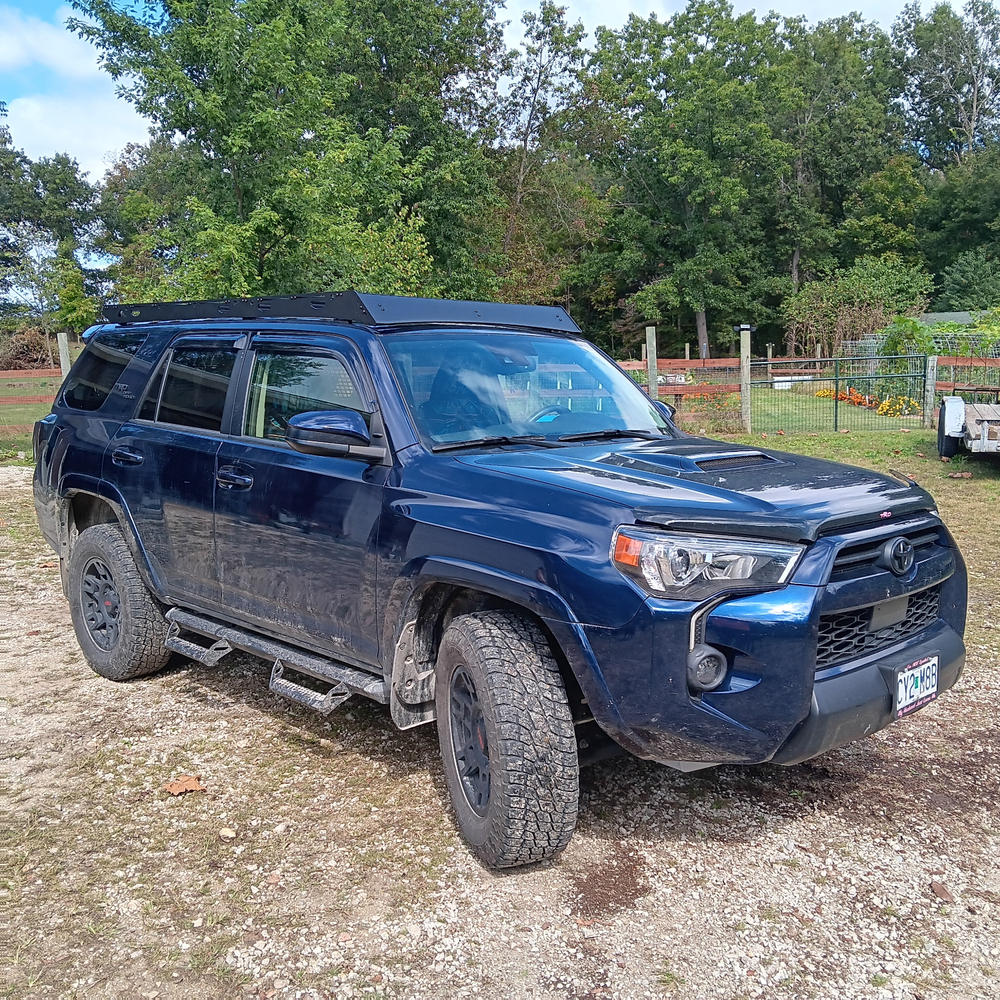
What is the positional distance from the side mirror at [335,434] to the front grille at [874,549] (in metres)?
1.75

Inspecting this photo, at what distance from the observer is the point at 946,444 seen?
→ 41.1ft

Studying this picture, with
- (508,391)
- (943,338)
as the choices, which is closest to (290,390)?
(508,391)

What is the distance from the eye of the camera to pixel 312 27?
12.9 metres

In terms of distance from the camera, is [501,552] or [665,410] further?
[665,410]

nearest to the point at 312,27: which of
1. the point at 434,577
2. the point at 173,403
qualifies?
the point at 173,403

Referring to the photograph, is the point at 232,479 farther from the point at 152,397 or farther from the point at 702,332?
the point at 702,332

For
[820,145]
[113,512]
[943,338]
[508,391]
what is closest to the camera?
[508,391]

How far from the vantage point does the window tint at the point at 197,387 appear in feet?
15.0

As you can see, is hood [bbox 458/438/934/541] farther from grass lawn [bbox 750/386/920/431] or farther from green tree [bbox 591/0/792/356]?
green tree [bbox 591/0/792/356]

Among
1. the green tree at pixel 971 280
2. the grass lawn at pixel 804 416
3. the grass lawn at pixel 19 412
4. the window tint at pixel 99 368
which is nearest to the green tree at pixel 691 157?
the green tree at pixel 971 280

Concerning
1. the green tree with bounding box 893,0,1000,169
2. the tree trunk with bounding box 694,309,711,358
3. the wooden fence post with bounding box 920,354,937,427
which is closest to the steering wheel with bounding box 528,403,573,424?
the wooden fence post with bounding box 920,354,937,427

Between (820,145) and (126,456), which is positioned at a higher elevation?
(820,145)

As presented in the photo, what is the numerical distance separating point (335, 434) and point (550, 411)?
1021mm

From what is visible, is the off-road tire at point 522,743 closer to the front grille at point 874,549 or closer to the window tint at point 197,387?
the front grille at point 874,549
